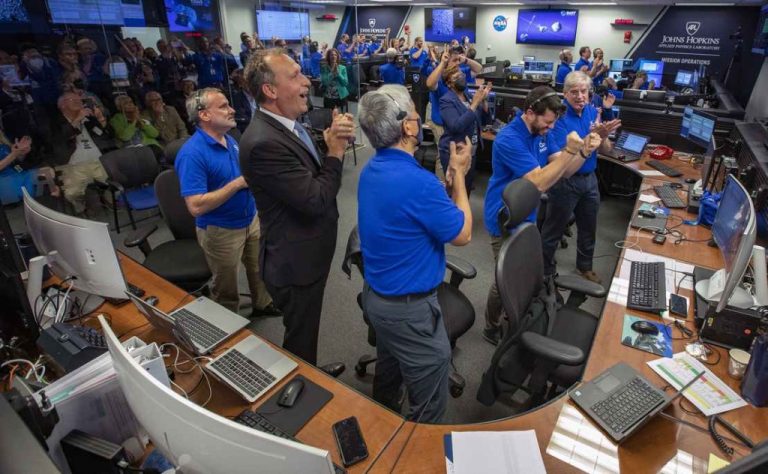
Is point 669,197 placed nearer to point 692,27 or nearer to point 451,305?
point 451,305

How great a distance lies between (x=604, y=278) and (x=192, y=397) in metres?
3.24

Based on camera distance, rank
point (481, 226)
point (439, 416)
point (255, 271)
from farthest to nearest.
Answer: point (481, 226)
point (255, 271)
point (439, 416)

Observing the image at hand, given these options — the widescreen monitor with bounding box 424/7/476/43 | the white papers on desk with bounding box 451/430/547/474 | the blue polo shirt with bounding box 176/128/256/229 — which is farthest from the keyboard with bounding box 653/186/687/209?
the widescreen monitor with bounding box 424/7/476/43

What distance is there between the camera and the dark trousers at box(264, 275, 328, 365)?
1.98m

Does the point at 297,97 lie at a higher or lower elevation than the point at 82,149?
higher

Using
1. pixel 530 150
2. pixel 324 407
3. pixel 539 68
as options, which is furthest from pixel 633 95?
pixel 539 68

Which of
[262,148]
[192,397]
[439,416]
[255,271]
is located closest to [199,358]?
[192,397]

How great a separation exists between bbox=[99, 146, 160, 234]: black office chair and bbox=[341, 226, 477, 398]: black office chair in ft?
8.43

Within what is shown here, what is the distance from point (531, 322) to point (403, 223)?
0.94 meters

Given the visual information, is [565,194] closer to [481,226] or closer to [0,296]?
[481,226]

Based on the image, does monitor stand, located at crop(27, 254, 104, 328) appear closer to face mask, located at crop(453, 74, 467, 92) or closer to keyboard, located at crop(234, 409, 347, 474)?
keyboard, located at crop(234, 409, 347, 474)

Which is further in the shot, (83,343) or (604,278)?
(604,278)

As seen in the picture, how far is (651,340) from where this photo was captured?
1750 millimetres

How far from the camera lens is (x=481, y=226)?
14.9 feet
